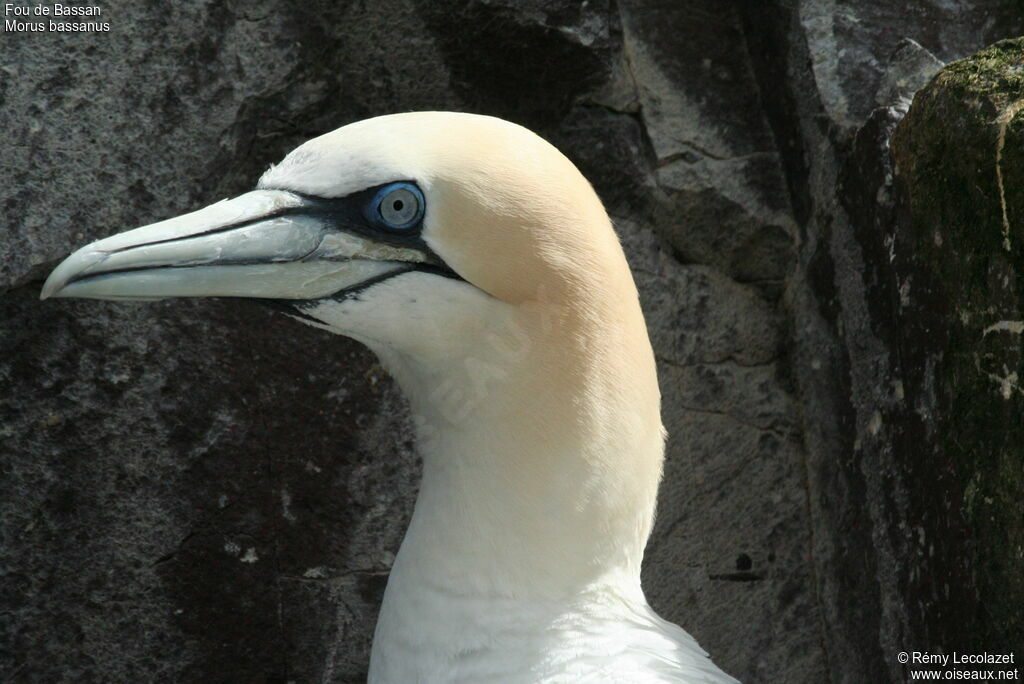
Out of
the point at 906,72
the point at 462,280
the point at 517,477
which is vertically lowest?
the point at 517,477

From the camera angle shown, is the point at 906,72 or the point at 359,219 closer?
the point at 359,219

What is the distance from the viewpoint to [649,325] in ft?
13.9

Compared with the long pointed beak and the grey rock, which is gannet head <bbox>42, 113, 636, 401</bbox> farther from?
the grey rock

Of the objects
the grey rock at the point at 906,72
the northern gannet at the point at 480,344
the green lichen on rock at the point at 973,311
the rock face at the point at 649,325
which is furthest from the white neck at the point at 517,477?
the grey rock at the point at 906,72

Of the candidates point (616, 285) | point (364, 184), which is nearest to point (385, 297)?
point (364, 184)

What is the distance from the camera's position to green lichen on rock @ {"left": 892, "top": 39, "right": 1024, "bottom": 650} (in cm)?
288

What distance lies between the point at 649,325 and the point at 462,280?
1755 millimetres

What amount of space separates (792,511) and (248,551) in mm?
1858

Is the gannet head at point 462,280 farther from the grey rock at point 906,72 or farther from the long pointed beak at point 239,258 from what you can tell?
the grey rock at point 906,72

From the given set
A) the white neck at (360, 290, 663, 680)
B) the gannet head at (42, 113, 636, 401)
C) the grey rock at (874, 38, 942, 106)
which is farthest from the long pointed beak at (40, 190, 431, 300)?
the grey rock at (874, 38, 942, 106)

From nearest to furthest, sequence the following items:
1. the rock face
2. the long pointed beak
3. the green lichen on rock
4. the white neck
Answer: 1. the long pointed beak
2. the white neck
3. the green lichen on rock
4. the rock face

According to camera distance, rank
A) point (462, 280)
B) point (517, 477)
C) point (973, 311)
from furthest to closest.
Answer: point (973, 311)
point (517, 477)
point (462, 280)

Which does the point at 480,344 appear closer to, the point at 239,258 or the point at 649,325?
the point at 239,258

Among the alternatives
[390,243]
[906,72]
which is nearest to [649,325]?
[906,72]
